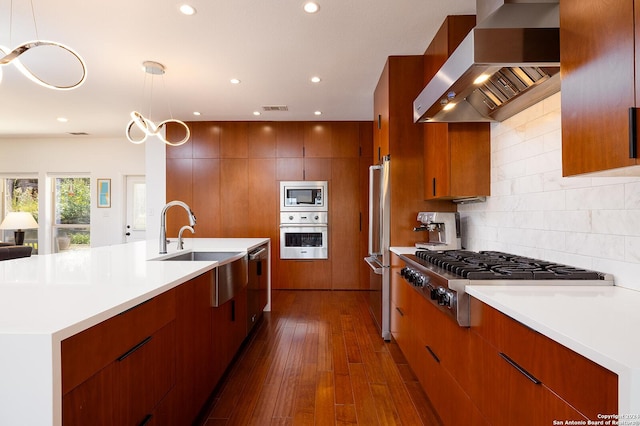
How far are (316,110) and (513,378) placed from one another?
421cm

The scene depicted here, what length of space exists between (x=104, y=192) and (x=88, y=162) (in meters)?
0.65

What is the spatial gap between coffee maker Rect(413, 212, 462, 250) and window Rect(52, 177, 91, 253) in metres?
6.46

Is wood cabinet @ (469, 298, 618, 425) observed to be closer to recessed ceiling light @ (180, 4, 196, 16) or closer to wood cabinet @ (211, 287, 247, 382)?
wood cabinet @ (211, 287, 247, 382)

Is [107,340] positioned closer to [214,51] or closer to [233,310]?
[233,310]

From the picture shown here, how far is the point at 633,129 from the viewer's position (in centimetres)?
91

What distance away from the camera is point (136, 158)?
6.47 metres

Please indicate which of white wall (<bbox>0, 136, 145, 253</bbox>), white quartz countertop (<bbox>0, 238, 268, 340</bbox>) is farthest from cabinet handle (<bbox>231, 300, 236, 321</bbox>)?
A: white wall (<bbox>0, 136, 145, 253</bbox>)

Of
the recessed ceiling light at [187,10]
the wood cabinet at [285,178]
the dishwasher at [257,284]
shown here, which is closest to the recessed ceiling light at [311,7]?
the recessed ceiling light at [187,10]

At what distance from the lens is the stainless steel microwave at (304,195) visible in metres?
5.26

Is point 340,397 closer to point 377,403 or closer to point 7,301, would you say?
point 377,403

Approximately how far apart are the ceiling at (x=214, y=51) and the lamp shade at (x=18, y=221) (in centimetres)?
198

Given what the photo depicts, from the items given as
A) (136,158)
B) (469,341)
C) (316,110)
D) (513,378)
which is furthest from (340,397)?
(136,158)

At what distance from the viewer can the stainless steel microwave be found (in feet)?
17.3

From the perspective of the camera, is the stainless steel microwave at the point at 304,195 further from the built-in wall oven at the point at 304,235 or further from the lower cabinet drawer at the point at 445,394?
the lower cabinet drawer at the point at 445,394
